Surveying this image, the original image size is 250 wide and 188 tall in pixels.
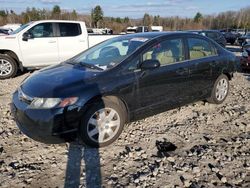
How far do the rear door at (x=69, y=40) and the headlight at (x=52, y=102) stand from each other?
6.04 metres

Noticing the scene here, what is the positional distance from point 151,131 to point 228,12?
86.4m

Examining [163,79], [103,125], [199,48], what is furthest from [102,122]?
[199,48]

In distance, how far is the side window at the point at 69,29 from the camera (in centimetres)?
970

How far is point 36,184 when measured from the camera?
329 centimetres

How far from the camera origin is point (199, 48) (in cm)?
546

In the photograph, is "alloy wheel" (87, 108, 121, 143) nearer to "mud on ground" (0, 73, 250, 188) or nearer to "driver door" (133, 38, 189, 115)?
"mud on ground" (0, 73, 250, 188)

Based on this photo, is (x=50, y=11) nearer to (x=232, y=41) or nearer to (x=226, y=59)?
(x=232, y=41)

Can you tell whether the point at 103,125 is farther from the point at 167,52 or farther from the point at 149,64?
the point at 167,52

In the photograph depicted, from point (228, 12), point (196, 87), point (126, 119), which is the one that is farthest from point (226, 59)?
point (228, 12)

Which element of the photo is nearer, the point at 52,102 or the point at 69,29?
the point at 52,102

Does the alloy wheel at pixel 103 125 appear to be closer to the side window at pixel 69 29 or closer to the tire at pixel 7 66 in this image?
the tire at pixel 7 66

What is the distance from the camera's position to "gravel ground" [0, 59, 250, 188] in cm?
336

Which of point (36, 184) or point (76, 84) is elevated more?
point (76, 84)

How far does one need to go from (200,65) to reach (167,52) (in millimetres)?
844
